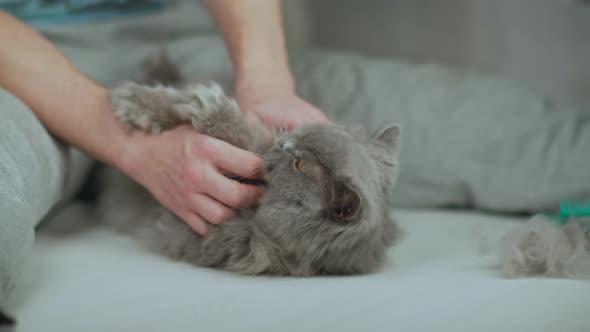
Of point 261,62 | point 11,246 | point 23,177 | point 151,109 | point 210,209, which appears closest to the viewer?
point 11,246

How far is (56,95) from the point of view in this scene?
1.24 meters

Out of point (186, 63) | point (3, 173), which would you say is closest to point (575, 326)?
point (3, 173)

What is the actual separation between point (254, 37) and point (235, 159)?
1.55 ft

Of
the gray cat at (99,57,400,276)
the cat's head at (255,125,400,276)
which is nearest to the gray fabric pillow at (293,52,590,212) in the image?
the gray cat at (99,57,400,276)

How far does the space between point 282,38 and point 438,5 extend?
1400 millimetres

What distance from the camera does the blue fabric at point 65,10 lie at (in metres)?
1.68

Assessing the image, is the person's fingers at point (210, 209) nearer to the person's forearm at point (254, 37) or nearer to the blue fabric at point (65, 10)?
the person's forearm at point (254, 37)

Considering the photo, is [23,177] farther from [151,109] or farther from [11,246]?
[151,109]

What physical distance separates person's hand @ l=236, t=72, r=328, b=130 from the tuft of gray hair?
486 millimetres

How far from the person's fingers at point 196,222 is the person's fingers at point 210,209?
0.02 metres

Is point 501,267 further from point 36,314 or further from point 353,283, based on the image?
point 36,314

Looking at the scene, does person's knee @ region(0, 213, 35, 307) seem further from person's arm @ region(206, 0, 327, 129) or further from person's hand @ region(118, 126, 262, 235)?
person's arm @ region(206, 0, 327, 129)

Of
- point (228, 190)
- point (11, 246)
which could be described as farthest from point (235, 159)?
point (11, 246)

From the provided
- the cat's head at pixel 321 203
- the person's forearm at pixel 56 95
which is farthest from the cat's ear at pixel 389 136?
the person's forearm at pixel 56 95
